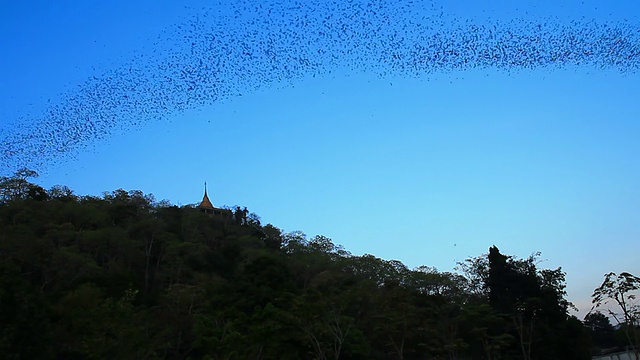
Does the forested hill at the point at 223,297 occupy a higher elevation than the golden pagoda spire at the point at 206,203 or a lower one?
lower

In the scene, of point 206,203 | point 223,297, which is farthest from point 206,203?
point 223,297

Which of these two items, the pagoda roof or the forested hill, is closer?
the forested hill

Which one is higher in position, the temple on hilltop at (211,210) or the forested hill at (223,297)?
the temple on hilltop at (211,210)

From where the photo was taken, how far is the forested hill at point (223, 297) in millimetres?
17953

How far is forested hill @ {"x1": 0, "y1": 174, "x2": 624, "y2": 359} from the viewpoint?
1795 cm

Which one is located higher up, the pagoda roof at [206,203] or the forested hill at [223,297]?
the pagoda roof at [206,203]

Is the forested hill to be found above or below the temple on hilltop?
below

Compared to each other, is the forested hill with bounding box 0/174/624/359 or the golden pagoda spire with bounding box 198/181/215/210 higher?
the golden pagoda spire with bounding box 198/181/215/210

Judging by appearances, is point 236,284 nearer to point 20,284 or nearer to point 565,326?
point 20,284

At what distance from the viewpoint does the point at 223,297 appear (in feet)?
98.7

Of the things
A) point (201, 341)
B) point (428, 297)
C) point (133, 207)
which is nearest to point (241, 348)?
point (201, 341)

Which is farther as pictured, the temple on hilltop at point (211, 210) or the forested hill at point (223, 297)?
the temple on hilltop at point (211, 210)

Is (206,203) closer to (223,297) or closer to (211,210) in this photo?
(211,210)

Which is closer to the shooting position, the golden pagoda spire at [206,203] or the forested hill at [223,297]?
the forested hill at [223,297]
